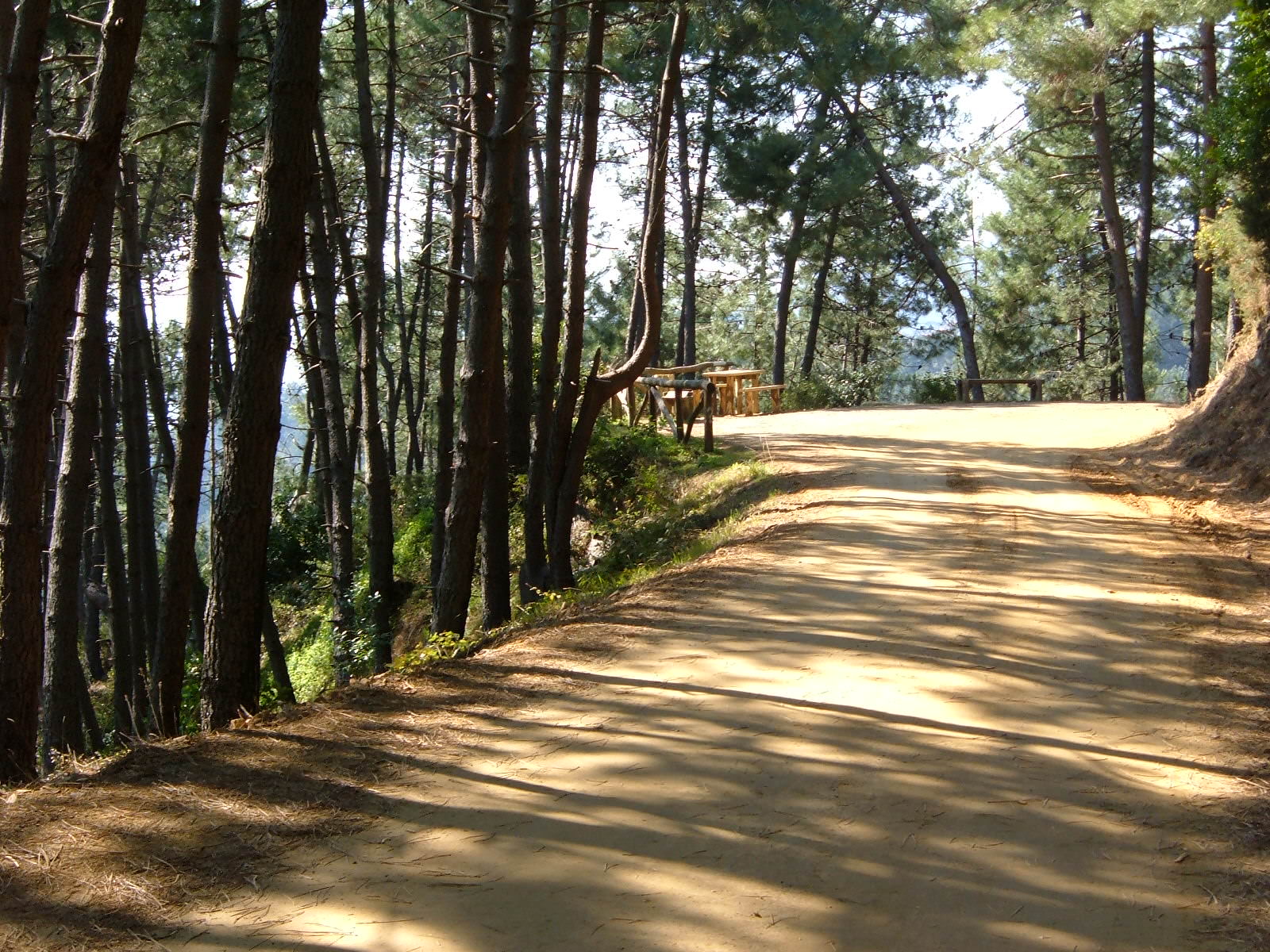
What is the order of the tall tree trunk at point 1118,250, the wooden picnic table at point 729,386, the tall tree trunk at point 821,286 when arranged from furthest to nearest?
the tall tree trunk at point 821,286 → the tall tree trunk at point 1118,250 → the wooden picnic table at point 729,386

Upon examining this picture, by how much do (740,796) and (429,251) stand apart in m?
18.9

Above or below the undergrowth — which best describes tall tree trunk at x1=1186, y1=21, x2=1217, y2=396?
above

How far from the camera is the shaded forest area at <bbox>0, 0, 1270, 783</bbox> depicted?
7.07m

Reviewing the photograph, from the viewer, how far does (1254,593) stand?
723 centimetres

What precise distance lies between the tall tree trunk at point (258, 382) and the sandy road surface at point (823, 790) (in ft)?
→ 5.02

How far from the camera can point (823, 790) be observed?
4.37m

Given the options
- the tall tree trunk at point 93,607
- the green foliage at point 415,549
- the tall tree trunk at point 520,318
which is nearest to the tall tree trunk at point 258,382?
the tall tree trunk at point 520,318

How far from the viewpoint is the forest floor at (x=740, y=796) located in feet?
11.1

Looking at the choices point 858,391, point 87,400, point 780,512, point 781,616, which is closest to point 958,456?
point 780,512

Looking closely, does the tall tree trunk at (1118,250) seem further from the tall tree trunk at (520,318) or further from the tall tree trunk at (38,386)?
the tall tree trunk at (38,386)

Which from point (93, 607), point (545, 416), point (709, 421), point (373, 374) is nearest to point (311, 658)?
point (93, 607)

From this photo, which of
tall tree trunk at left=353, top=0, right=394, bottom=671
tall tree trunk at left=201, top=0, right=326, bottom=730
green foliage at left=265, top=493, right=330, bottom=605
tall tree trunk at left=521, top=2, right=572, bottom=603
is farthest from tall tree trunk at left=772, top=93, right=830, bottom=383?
tall tree trunk at left=201, top=0, right=326, bottom=730

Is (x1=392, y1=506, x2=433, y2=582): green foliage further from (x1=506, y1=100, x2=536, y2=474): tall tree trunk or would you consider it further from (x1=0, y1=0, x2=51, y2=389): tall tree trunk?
(x1=0, y1=0, x2=51, y2=389): tall tree trunk

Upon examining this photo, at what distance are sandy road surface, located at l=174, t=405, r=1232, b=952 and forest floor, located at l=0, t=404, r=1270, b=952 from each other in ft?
0.05
